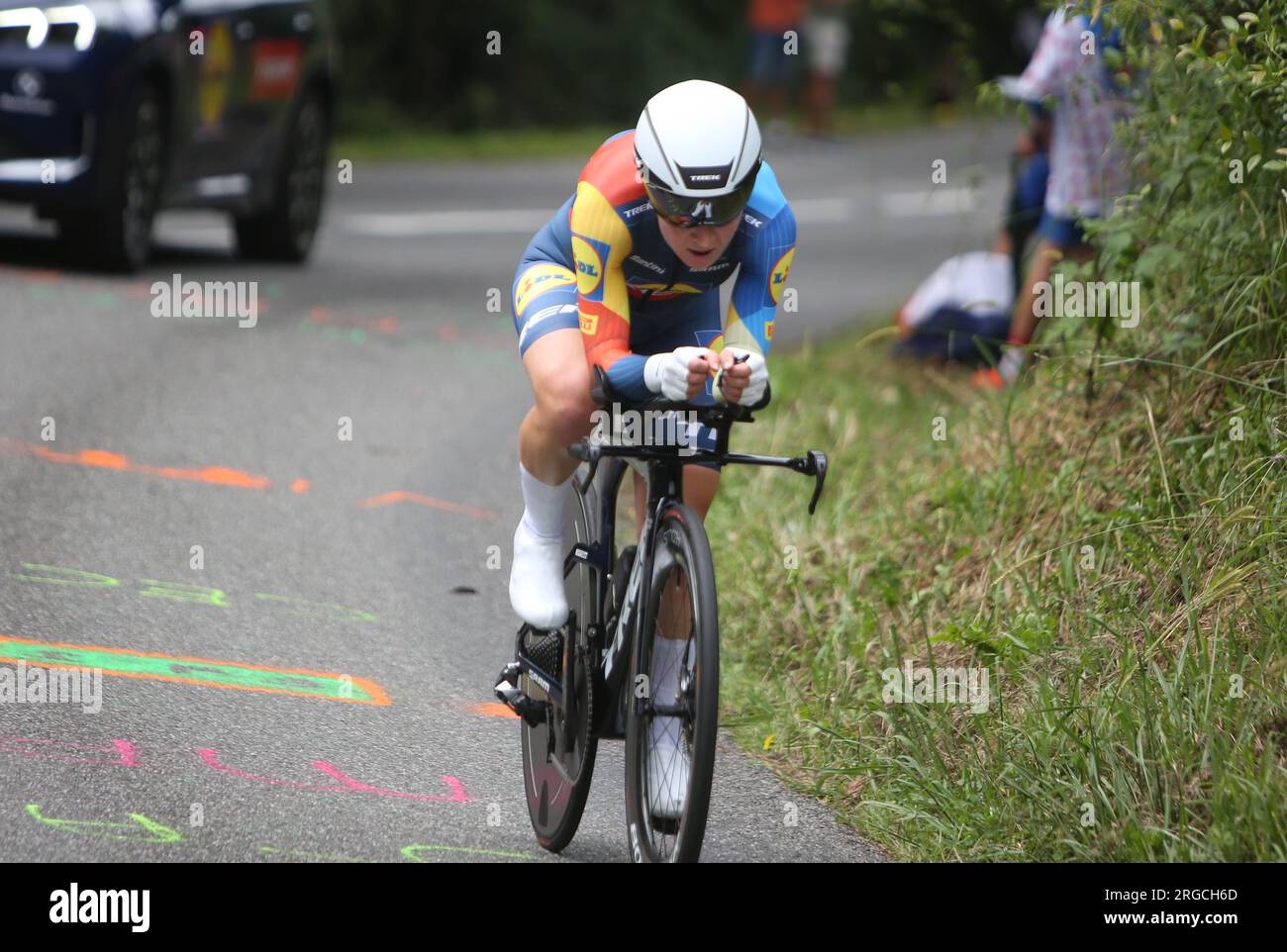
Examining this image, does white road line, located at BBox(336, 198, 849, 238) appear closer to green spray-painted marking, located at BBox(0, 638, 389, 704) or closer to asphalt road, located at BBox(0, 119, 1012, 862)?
asphalt road, located at BBox(0, 119, 1012, 862)

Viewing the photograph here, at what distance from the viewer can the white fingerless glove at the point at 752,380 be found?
4.21 metres

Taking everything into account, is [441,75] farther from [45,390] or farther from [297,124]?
[45,390]

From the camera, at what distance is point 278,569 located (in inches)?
287

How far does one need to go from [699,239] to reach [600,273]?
0.27m

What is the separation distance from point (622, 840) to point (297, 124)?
9.07 meters

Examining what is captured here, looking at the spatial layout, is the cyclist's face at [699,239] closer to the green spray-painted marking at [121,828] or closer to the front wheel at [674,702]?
the front wheel at [674,702]

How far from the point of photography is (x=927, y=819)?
4961mm

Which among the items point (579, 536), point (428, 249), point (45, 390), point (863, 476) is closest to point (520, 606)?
point (579, 536)

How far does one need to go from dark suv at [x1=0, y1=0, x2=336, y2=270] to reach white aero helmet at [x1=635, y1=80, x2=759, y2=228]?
23.9ft

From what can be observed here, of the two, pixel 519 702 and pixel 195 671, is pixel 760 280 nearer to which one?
pixel 519 702
